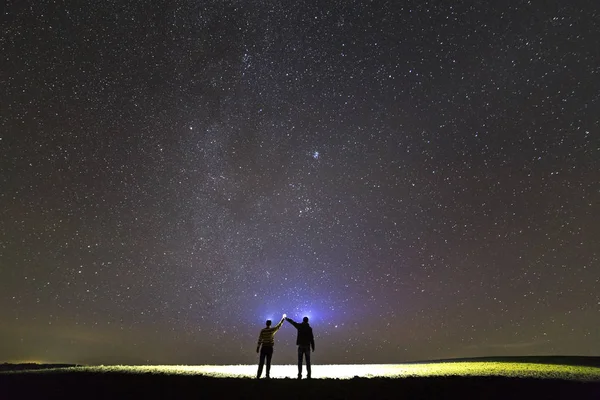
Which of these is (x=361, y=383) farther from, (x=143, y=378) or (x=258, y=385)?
(x=143, y=378)

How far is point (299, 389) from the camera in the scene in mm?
11023

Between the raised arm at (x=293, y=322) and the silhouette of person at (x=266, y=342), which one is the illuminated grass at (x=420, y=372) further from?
the raised arm at (x=293, y=322)

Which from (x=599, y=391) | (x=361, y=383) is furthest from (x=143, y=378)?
(x=599, y=391)

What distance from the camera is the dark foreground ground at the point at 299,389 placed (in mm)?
10438

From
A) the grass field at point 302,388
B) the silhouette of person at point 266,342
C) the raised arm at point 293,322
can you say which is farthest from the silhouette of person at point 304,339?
the grass field at point 302,388

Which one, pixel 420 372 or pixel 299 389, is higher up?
pixel 420 372

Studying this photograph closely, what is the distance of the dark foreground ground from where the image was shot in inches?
411

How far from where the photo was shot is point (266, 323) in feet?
47.9

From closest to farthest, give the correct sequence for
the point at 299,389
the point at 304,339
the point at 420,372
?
1. the point at 299,389
2. the point at 304,339
3. the point at 420,372

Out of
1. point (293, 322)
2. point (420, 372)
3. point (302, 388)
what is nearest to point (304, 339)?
point (293, 322)

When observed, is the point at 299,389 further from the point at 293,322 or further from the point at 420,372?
the point at 420,372

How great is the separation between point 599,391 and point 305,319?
26.7 feet

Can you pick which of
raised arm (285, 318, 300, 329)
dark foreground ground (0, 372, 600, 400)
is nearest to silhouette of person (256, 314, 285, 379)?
raised arm (285, 318, 300, 329)

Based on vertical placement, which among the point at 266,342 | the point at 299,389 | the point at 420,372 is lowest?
the point at 299,389
